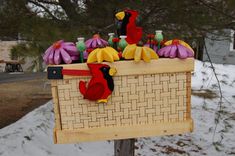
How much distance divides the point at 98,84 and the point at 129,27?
302 millimetres

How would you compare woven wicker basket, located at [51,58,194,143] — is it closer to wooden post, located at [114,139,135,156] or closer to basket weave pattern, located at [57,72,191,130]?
basket weave pattern, located at [57,72,191,130]

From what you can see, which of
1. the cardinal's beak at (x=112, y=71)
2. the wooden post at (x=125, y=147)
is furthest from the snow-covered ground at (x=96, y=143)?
the cardinal's beak at (x=112, y=71)

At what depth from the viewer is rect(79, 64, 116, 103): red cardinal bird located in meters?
1.35

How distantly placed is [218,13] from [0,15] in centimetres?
173

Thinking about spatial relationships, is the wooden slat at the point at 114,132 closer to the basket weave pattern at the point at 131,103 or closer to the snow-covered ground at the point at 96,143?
the basket weave pattern at the point at 131,103

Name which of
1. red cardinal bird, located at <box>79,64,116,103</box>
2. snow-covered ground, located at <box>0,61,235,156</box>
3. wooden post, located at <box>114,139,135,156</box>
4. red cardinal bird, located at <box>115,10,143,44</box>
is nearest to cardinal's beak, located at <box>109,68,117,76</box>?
red cardinal bird, located at <box>79,64,116,103</box>

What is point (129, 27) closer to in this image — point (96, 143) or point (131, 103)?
point (131, 103)

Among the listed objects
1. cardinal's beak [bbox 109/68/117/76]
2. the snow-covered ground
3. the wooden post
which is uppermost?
cardinal's beak [bbox 109/68/117/76]

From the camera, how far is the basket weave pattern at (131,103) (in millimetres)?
1425

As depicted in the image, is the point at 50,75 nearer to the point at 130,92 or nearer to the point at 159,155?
the point at 130,92

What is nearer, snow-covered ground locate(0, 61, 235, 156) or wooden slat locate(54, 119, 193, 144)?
wooden slat locate(54, 119, 193, 144)

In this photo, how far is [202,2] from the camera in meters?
2.55

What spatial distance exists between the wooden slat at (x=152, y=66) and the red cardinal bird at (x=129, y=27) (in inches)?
4.6

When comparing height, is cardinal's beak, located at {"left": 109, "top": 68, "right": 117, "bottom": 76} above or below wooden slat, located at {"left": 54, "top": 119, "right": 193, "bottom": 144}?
above
